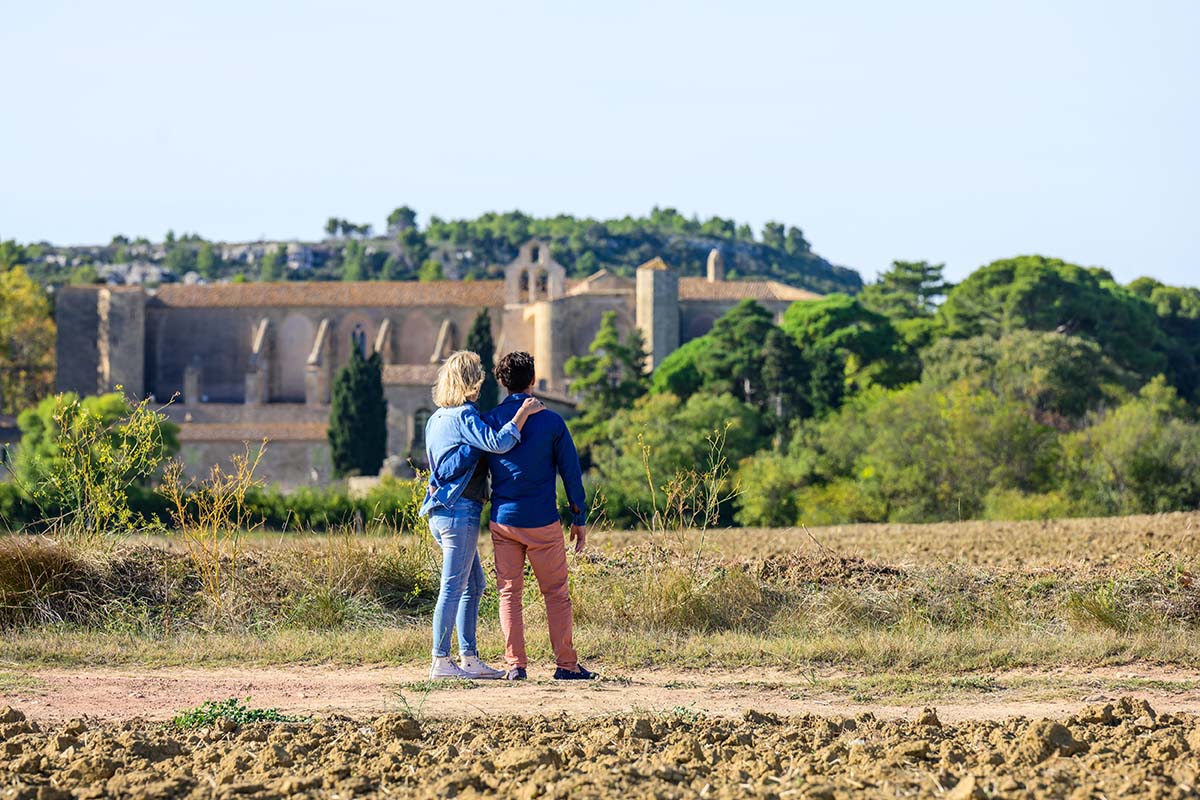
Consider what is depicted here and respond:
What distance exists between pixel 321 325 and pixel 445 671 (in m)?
65.1

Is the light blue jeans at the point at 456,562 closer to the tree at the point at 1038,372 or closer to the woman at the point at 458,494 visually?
the woman at the point at 458,494

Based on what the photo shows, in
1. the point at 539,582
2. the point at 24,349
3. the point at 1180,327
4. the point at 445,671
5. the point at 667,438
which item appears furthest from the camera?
the point at 24,349

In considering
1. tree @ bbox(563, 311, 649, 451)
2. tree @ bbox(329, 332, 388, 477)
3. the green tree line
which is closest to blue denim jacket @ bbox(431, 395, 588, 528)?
the green tree line

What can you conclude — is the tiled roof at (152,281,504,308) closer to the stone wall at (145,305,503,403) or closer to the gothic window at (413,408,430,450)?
the stone wall at (145,305,503,403)

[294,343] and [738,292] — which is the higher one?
[738,292]

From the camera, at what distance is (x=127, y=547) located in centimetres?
1116

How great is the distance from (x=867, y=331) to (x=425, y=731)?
5225 centimetres

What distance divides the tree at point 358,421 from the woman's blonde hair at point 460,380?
4350 cm

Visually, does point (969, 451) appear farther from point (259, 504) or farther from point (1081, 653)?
point (1081, 653)

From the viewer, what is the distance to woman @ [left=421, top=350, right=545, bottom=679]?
27.1ft

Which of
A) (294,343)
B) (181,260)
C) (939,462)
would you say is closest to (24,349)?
(294,343)

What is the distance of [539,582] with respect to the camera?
27.6 ft

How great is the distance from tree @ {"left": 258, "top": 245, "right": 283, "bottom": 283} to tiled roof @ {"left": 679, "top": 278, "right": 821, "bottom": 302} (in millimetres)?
71622

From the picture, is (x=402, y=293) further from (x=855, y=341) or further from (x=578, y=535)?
(x=578, y=535)
